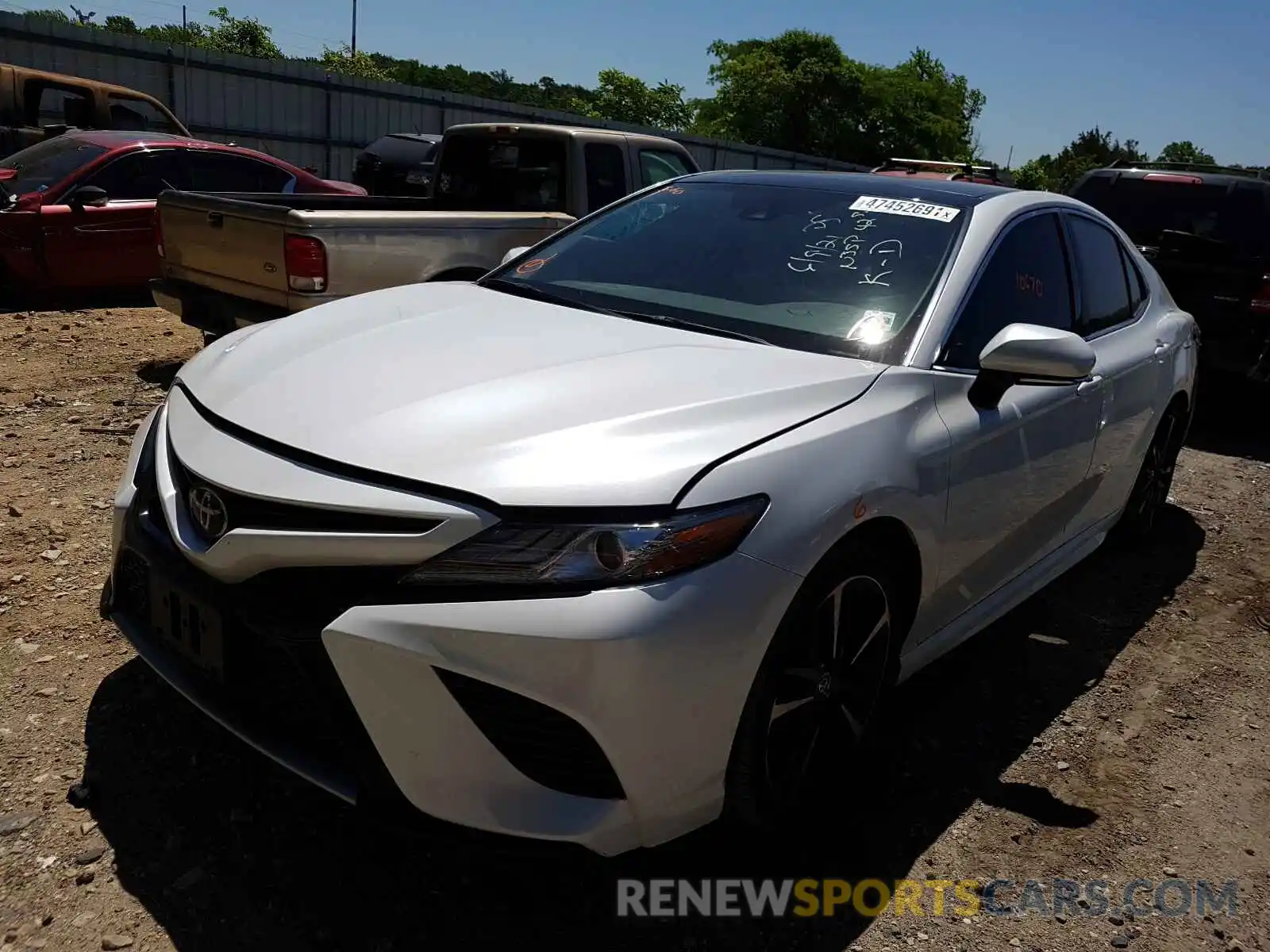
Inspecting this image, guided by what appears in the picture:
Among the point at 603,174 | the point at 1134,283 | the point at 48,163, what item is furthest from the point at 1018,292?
the point at 48,163

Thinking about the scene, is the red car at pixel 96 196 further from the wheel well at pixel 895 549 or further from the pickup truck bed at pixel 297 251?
the wheel well at pixel 895 549

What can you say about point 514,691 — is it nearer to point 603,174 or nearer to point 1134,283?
point 1134,283

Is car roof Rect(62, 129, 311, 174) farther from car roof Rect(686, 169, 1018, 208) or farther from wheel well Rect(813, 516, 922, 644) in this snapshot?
wheel well Rect(813, 516, 922, 644)

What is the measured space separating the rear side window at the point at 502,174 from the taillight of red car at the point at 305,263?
2.02 meters

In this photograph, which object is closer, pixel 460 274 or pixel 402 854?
pixel 402 854

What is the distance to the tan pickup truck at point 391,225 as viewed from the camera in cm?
568

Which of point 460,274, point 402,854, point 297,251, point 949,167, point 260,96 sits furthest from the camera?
point 260,96

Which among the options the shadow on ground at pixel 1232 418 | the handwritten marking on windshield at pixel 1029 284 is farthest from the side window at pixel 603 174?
the handwritten marking on windshield at pixel 1029 284

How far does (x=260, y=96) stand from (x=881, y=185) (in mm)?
17366

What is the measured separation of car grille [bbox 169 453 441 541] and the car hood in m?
0.11

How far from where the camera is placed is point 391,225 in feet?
19.5

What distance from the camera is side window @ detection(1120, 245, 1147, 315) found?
14.5ft

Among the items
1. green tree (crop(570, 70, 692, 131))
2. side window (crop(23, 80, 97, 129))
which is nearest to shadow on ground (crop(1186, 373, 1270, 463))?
side window (crop(23, 80, 97, 129))

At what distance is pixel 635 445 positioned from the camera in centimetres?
221
